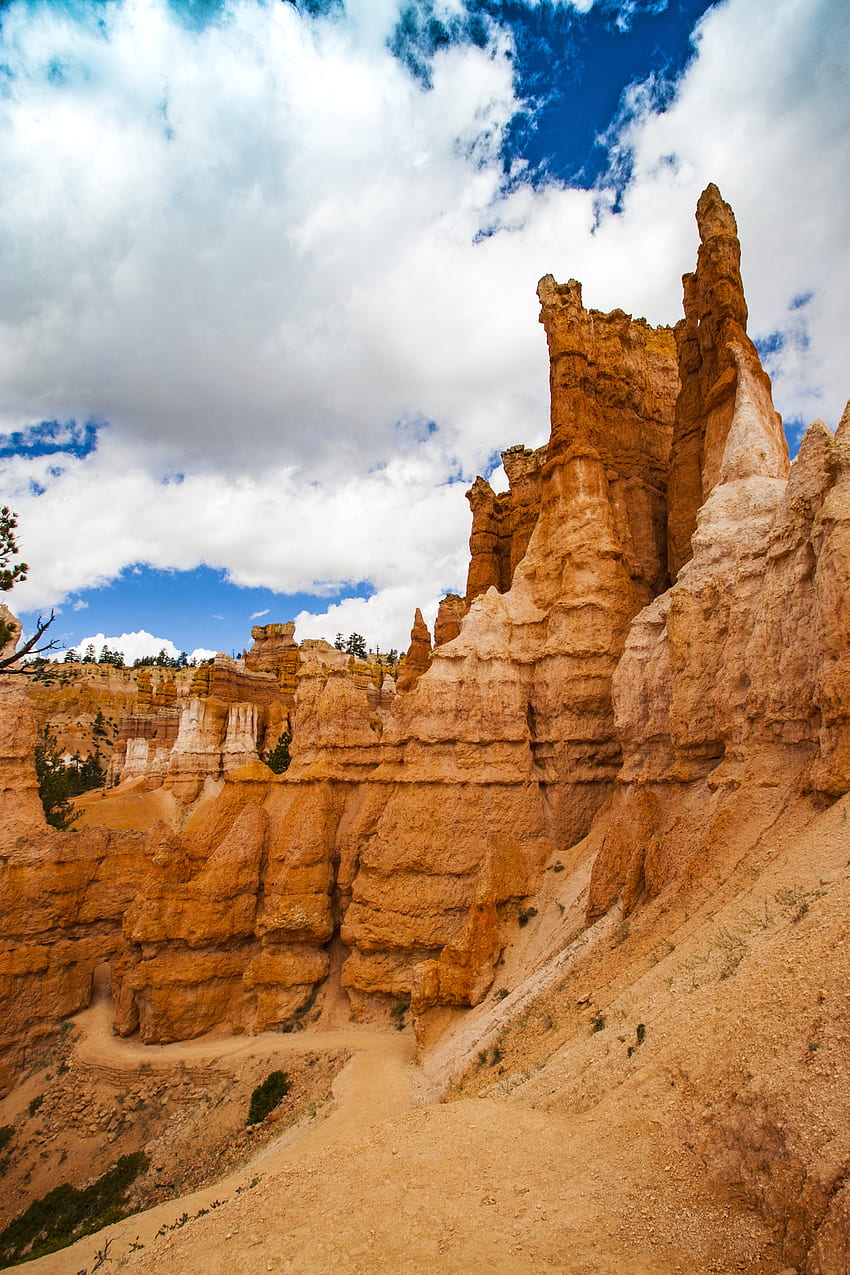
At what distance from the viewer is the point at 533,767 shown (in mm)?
20578

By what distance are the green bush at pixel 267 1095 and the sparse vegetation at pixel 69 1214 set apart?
9.58 ft

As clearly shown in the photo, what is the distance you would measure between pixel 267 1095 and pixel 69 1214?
16.3ft

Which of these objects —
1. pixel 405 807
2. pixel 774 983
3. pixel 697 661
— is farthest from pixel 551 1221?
pixel 405 807

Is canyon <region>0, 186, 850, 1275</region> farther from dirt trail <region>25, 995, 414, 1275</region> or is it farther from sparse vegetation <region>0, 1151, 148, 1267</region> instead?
sparse vegetation <region>0, 1151, 148, 1267</region>

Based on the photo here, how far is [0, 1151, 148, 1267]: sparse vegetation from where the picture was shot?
46.3 ft

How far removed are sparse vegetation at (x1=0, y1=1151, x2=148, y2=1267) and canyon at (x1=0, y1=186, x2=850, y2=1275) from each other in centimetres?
372

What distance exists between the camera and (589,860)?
1764 centimetres

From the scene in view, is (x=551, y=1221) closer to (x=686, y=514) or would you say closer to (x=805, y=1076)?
(x=805, y=1076)

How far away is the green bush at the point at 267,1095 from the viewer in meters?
16.2

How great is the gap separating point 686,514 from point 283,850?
1802cm

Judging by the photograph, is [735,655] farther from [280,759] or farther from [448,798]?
[280,759]

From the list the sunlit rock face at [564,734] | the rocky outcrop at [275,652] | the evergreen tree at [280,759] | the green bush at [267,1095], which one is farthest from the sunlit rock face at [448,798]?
the rocky outcrop at [275,652]

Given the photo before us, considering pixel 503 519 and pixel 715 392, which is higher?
pixel 503 519

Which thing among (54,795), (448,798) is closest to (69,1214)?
(448,798)
